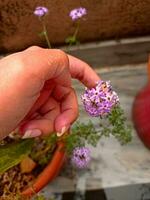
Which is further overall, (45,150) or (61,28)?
(61,28)

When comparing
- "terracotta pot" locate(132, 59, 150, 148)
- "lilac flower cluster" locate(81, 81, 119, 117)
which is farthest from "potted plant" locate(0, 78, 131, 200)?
"terracotta pot" locate(132, 59, 150, 148)

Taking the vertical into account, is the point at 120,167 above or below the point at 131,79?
below

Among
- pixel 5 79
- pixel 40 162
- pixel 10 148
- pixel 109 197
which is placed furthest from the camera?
pixel 109 197

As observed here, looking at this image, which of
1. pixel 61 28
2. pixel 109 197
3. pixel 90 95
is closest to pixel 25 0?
pixel 61 28

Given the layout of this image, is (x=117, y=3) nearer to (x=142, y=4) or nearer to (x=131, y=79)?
(x=142, y=4)

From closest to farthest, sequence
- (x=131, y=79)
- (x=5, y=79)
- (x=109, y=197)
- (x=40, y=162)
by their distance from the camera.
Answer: (x=5, y=79) → (x=40, y=162) → (x=109, y=197) → (x=131, y=79)

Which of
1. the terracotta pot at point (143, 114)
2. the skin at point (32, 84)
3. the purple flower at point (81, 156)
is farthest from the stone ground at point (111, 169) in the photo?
the skin at point (32, 84)

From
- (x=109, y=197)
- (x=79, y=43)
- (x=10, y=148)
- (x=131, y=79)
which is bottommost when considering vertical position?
(x=109, y=197)
